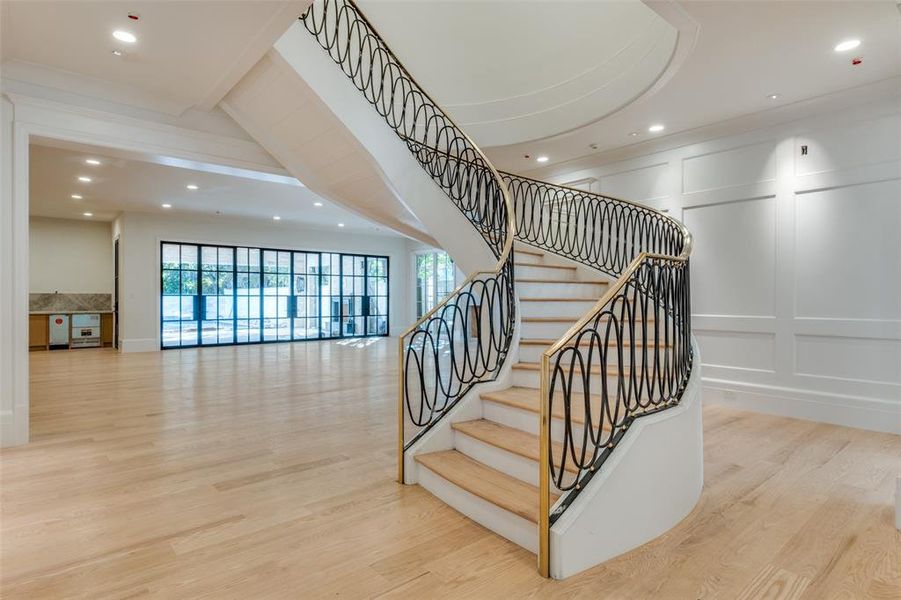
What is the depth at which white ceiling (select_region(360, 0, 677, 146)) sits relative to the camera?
523cm

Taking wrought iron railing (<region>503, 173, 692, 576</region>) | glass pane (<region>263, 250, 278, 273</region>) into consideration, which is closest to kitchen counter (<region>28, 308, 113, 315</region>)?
glass pane (<region>263, 250, 278, 273</region>)

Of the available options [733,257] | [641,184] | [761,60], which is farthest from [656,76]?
[733,257]

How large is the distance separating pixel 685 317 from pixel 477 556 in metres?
2.01

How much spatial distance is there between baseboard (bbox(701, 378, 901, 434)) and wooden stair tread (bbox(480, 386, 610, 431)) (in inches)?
128

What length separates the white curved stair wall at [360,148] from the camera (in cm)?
421

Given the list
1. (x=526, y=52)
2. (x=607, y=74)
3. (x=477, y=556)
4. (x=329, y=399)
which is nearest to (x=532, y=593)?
(x=477, y=556)

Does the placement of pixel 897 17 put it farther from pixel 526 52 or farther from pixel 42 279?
pixel 42 279

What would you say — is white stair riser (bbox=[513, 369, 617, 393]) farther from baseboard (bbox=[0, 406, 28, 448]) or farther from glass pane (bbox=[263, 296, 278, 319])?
glass pane (bbox=[263, 296, 278, 319])

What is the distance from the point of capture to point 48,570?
217 centimetres

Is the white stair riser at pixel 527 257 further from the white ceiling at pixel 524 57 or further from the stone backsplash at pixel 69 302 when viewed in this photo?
the stone backsplash at pixel 69 302

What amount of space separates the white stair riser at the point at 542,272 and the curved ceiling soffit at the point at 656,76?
174cm

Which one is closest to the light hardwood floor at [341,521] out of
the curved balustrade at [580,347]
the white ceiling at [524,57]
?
the curved balustrade at [580,347]

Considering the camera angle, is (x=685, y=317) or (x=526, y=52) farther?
(x=526, y=52)

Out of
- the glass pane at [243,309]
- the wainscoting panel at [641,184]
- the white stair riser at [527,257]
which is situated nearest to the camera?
the white stair riser at [527,257]
